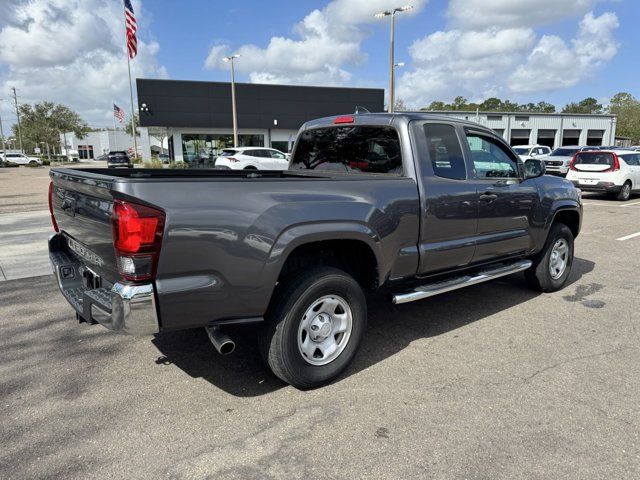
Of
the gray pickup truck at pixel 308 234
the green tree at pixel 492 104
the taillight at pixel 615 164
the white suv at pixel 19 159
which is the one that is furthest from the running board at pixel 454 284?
the green tree at pixel 492 104

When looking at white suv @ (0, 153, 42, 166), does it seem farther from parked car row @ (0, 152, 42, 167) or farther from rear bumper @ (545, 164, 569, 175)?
rear bumper @ (545, 164, 569, 175)

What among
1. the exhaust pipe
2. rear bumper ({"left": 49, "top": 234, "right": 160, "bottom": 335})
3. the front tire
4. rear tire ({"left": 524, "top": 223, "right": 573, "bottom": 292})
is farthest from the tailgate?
rear tire ({"left": 524, "top": 223, "right": 573, "bottom": 292})

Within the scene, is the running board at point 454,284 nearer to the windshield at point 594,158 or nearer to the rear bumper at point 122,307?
the rear bumper at point 122,307

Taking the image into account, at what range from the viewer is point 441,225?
3980mm

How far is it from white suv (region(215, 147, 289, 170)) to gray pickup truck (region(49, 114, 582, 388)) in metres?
18.7

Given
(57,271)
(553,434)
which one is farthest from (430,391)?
(57,271)

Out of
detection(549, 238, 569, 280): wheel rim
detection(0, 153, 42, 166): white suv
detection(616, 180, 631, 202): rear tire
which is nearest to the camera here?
detection(549, 238, 569, 280): wheel rim

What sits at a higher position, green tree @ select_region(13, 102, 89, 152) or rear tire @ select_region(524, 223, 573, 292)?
green tree @ select_region(13, 102, 89, 152)

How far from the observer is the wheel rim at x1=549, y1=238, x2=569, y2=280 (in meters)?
5.59

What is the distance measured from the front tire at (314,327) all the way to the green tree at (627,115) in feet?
326

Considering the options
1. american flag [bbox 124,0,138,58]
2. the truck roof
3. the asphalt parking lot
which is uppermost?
american flag [bbox 124,0,138,58]

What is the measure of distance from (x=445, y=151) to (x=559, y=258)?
259 centimetres

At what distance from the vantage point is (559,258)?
18.8 ft

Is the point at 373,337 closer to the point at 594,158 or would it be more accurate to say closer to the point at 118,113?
the point at 594,158
